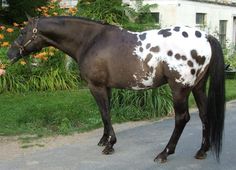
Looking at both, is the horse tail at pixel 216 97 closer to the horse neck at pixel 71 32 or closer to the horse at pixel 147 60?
the horse at pixel 147 60

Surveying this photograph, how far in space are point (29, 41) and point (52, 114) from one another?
8.46 ft

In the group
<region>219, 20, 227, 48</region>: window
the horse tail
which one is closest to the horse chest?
the horse tail

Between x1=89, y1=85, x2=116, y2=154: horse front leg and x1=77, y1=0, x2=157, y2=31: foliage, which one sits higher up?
x1=77, y1=0, x2=157, y2=31: foliage

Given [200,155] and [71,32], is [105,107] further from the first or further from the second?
[200,155]

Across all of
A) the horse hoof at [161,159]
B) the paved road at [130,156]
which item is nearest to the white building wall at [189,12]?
the paved road at [130,156]

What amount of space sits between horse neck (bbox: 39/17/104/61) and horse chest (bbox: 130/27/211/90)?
28.8 inches

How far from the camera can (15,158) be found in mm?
6164

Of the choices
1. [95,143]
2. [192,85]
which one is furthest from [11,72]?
[192,85]

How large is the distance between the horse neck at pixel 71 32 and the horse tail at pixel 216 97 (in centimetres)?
164

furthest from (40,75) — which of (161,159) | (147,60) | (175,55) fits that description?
(175,55)

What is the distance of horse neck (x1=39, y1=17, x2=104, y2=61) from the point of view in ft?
20.8

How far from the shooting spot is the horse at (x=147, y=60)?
584cm

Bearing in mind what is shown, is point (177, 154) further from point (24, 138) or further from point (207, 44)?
point (24, 138)

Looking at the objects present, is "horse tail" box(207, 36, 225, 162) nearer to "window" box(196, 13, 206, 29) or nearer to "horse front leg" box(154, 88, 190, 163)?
"horse front leg" box(154, 88, 190, 163)
